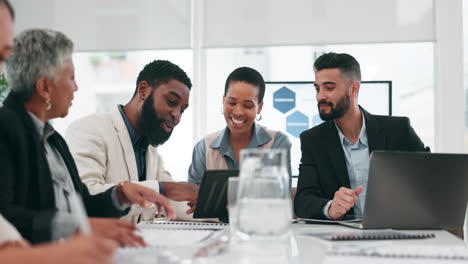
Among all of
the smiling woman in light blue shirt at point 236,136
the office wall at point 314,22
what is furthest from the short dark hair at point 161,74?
the office wall at point 314,22

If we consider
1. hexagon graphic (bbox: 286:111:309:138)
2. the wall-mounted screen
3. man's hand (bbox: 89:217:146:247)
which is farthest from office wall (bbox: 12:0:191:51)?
man's hand (bbox: 89:217:146:247)

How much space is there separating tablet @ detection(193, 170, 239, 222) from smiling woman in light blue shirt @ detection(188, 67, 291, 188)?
850 millimetres

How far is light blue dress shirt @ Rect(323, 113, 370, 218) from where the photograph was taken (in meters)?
2.55

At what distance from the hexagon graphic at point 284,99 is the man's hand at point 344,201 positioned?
7.19 ft

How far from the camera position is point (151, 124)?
103 inches

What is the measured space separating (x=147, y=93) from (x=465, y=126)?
8.45 feet

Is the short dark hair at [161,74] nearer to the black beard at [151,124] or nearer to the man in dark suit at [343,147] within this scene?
the black beard at [151,124]

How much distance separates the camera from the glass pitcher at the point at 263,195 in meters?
1.21

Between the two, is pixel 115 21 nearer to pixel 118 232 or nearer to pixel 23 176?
pixel 23 176

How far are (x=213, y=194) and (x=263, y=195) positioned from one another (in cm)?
66

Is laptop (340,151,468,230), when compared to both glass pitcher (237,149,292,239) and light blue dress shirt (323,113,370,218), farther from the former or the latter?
light blue dress shirt (323,113,370,218)

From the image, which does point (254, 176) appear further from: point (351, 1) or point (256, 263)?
point (351, 1)

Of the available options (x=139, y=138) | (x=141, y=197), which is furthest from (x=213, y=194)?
(x=139, y=138)

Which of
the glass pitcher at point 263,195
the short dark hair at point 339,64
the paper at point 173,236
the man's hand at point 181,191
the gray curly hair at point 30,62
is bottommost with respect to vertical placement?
the paper at point 173,236
